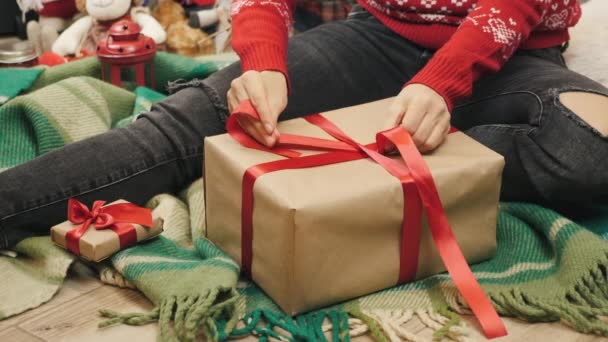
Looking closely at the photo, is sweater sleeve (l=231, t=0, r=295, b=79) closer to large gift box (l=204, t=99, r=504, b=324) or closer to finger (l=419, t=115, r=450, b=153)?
large gift box (l=204, t=99, r=504, b=324)

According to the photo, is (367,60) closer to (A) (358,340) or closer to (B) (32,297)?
(A) (358,340)

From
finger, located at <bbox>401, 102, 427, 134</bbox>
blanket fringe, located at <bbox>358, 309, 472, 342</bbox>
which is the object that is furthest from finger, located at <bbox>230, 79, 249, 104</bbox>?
blanket fringe, located at <bbox>358, 309, 472, 342</bbox>

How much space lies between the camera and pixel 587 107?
100cm

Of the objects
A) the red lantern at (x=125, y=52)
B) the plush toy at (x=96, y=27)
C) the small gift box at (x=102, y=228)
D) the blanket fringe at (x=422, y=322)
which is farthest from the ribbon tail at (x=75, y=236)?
the plush toy at (x=96, y=27)

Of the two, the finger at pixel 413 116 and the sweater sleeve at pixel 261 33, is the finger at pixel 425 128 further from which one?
the sweater sleeve at pixel 261 33

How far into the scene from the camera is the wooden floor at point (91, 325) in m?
0.82

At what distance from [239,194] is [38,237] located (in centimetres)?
31

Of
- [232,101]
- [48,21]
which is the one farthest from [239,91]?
[48,21]

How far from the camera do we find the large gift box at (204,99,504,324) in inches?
31.2

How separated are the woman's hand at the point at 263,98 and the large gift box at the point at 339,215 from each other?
2cm

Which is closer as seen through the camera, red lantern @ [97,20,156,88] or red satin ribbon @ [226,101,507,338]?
red satin ribbon @ [226,101,507,338]

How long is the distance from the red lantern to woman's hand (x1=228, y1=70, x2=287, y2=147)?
57cm

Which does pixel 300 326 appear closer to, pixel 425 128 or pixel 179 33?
pixel 425 128

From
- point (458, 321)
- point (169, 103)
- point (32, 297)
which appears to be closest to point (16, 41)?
point (169, 103)
